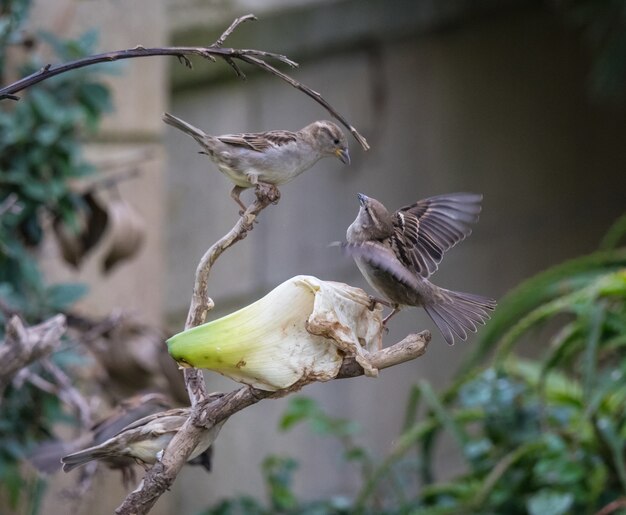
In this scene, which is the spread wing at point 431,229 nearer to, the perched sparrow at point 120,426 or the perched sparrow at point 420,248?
the perched sparrow at point 420,248

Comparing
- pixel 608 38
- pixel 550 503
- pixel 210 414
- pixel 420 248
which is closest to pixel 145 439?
pixel 210 414

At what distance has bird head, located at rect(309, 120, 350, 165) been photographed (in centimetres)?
170

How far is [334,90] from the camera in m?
3.87

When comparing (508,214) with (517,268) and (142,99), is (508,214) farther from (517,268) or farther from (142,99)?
(142,99)

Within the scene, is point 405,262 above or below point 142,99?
below

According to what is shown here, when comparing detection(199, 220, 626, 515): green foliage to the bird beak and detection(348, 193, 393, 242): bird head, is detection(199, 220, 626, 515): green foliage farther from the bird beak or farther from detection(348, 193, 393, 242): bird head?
detection(348, 193, 393, 242): bird head

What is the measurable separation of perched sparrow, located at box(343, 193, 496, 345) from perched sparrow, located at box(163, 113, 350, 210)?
0.40 ft

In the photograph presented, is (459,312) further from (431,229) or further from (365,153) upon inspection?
(365,153)

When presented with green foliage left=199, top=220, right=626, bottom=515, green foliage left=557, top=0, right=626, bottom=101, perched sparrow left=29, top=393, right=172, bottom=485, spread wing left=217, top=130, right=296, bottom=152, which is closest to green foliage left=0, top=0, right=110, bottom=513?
perched sparrow left=29, top=393, right=172, bottom=485

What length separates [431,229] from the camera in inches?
60.7

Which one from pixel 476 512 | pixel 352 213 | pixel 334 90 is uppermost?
pixel 334 90

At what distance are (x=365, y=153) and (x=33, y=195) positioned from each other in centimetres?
172

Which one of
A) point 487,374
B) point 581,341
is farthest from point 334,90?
point 581,341

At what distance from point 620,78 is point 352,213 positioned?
1049 millimetres
